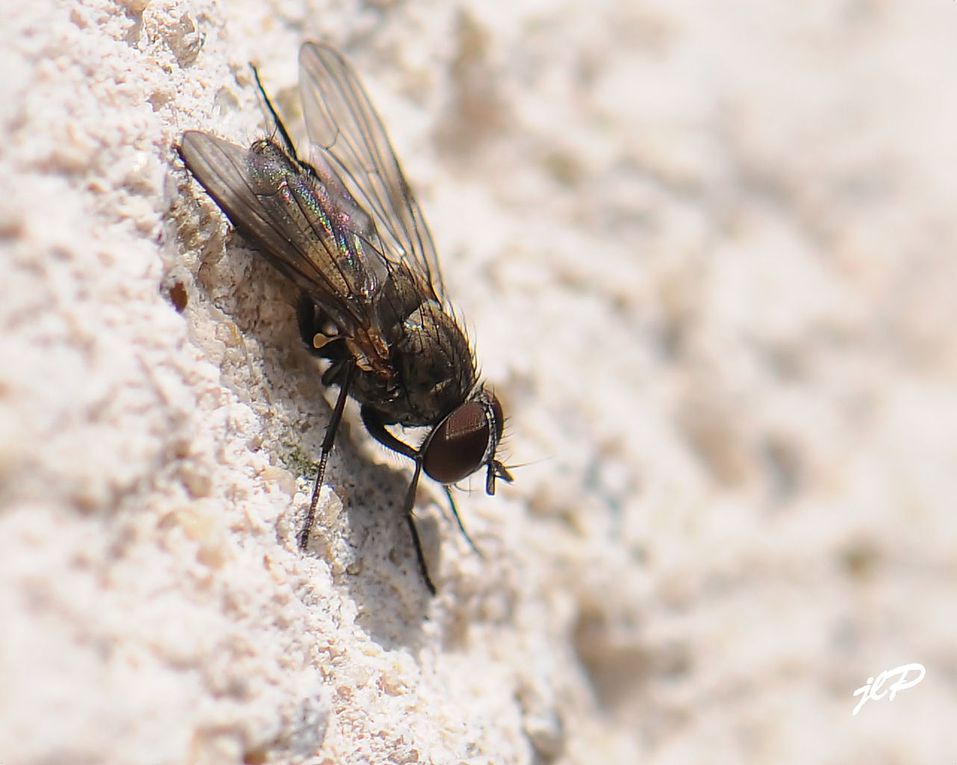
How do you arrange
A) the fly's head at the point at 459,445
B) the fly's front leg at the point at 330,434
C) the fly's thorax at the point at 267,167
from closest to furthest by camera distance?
the fly's front leg at the point at 330,434, the fly's thorax at the point at 267,167, the fly's head at the point at 459,445

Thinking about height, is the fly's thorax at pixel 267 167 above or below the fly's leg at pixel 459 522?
above

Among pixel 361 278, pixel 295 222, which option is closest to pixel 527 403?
pixel 361 278

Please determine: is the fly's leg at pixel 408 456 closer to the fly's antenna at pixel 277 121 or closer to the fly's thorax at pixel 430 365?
the fly's thorax at pixel 430 365

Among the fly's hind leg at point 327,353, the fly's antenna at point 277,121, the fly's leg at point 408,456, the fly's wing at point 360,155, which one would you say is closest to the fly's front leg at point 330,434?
the fly's hind leg at point 327,353

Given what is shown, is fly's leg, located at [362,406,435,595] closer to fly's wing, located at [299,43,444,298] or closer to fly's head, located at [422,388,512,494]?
fly's head, located at [422,388,512,494]

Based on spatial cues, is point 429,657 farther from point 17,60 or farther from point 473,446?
point 17,60

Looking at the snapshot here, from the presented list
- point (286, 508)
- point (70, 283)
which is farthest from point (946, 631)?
point (70, 283)

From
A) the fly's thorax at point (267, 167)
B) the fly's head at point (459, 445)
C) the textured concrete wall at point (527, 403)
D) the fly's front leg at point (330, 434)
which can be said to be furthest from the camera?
the fly's head at point (459, 445)
